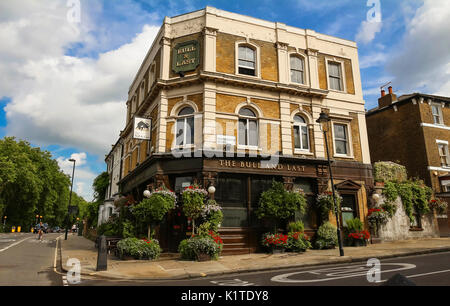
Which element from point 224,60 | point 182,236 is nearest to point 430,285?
point 182,236

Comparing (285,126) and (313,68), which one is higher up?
(313,68)

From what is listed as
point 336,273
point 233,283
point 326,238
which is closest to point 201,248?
point 233,283

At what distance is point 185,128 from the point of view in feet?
49.6

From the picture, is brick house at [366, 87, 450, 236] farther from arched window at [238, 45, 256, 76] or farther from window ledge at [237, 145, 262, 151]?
window ledge at [237, 145, 262, 151]

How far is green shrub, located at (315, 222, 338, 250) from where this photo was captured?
47.3ft

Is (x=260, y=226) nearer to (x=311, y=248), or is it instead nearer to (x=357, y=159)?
(x=311, y=248)

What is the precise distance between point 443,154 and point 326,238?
46.1ft

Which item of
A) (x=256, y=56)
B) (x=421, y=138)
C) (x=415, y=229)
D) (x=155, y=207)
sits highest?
(x=256, y=56)

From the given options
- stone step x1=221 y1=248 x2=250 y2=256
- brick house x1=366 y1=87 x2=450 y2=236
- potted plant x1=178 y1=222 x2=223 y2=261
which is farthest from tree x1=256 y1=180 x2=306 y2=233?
brick house x1=366 y1=87 x2=450 y2=236

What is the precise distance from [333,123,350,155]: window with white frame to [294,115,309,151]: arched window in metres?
1.94

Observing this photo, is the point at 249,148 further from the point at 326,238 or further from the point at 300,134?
the point at 326,238
